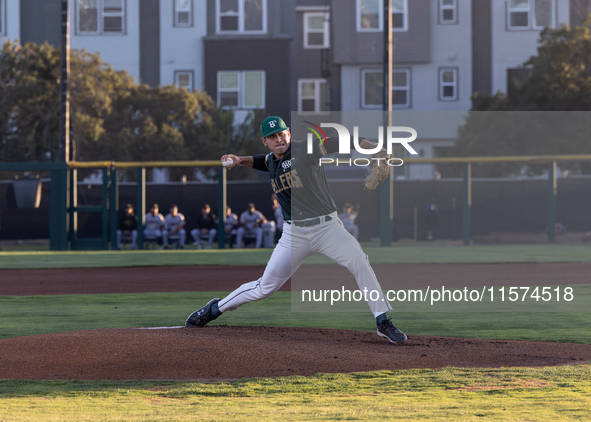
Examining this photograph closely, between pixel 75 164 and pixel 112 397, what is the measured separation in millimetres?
16737

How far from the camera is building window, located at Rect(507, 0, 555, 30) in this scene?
3272cm

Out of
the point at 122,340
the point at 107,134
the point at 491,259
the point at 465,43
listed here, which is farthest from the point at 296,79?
the point at 122,340

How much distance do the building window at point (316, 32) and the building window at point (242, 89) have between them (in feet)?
9.45

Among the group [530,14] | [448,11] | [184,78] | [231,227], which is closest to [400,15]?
[448,11]

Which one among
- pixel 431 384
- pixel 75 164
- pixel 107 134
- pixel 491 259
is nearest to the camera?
pixel 431 384

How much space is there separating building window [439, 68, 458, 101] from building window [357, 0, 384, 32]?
353 centimetres

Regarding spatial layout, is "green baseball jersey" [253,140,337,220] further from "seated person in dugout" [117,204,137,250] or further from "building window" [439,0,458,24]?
"building window" [439,0,458,24]

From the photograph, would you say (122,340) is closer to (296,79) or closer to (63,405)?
(63,405)

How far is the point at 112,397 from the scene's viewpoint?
454cm

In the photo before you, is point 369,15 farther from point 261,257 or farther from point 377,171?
point 377,171

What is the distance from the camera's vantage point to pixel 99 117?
27781mm

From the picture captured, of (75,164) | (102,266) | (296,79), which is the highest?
(296,79)

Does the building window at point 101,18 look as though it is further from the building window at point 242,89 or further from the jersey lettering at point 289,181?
the jersey lettering at point 289,181

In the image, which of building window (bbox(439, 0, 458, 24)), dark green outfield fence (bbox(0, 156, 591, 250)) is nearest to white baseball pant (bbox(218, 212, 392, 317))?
dark green outfield fence (bbox(0, 156, 591, 250))
